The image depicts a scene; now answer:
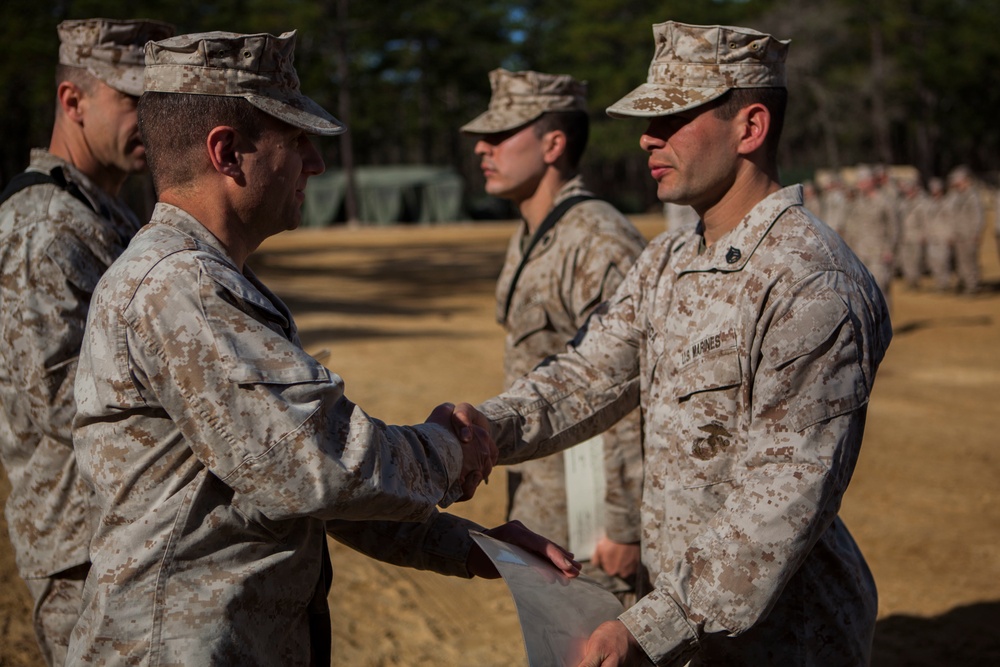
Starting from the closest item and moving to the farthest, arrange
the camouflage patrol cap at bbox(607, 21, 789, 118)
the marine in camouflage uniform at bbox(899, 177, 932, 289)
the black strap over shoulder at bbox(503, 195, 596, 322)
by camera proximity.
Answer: the camouflage patrol cap at bbox(607, 21, 789, 118) → the black strap over shoulder at bbox(503, 195, 596, 322) → the marine in camouflage uniform at bbox(899, 177, 932, 289)

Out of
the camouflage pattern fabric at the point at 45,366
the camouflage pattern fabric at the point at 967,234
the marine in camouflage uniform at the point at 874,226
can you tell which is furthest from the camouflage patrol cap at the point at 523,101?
the camouflage pattern fabric at the point at 967,234

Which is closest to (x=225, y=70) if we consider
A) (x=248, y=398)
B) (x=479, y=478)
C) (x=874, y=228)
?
(x=248, y=398)

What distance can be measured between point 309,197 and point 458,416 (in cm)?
4115

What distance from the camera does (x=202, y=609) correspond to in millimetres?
2189

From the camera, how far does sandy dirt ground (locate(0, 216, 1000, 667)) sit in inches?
208

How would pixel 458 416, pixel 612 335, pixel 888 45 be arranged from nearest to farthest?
pixel 458 416, pixel 612 335, pixel 888 45

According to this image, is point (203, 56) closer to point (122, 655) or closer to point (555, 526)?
point (122, 655)

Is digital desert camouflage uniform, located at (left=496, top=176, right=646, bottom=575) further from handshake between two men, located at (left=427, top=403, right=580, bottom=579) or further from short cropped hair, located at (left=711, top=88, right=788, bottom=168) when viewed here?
short cropped hair, located at (left=711, top=88, right=788, bottom=168)

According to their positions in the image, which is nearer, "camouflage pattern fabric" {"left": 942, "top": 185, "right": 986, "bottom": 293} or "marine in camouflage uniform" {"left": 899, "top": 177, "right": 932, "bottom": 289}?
"camouflage pattern fabric" {"left": 942, "top": 185, "right": 986, "bottom": 293}

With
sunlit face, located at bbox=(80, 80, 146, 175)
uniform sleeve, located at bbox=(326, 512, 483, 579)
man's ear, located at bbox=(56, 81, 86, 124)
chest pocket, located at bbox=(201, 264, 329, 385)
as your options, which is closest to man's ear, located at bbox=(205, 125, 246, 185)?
chest pocket, located at bbox=(201, 264, 329, 385)

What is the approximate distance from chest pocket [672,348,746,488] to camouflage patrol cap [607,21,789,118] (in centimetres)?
68

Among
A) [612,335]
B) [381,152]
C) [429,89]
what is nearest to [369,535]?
[612,335]

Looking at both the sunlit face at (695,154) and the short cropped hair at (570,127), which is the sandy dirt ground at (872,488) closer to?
the short cropped hair at (570,127)

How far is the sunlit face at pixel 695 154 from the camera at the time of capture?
2.80m
